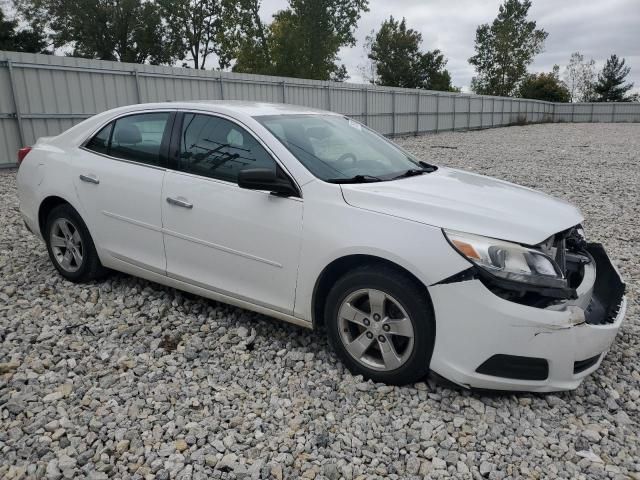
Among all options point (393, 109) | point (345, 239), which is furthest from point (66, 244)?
point (393, 109)

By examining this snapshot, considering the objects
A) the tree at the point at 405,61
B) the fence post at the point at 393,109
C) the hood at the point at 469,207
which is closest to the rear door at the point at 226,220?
the hood at the point at 469,207

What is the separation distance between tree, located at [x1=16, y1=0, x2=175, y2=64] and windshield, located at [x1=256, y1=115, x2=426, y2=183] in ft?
128

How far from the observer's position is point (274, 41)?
4159 centimetres

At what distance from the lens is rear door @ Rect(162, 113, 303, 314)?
10.0ft

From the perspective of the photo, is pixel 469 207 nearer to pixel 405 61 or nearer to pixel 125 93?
pixel 125 93

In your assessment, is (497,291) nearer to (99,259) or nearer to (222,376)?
(222,376)

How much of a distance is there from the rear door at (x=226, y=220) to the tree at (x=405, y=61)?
5706 cm

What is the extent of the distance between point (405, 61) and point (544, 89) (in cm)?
1537

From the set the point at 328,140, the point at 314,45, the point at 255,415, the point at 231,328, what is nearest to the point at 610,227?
the point at 328,140

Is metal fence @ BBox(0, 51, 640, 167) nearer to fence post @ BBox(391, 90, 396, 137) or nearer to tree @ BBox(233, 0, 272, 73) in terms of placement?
fence post @ BBox(391, 90, 396, 137)

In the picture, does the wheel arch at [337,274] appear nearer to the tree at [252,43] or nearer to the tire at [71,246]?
the tire at [71,246]

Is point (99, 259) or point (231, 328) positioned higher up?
point (99, 259)

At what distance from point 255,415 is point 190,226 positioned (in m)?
1.37

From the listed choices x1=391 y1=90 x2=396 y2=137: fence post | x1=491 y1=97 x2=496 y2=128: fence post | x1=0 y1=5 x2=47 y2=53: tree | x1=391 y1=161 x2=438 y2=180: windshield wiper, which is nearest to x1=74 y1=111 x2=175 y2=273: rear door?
x1=391 y1=161 x2=438 y2=180: windshield wiper
